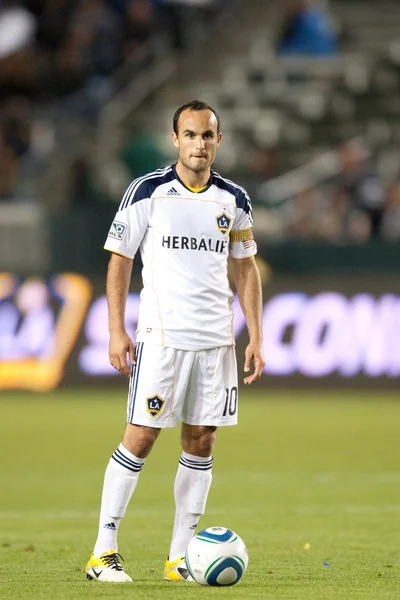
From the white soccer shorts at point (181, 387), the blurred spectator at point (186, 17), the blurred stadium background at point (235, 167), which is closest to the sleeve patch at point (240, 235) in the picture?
the white soccer shorts at point (181, 387)

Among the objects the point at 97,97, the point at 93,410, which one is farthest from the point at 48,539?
the point at 97,97

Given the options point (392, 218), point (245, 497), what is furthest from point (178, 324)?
point (392, 218)

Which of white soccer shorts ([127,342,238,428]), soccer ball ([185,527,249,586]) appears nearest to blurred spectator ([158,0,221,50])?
white soccer shorts ([127,342,238,428])

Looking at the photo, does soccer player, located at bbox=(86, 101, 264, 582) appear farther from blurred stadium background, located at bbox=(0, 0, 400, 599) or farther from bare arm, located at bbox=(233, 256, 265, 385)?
blurred stadium background, located at bbox=(0, 0, 400, 599)

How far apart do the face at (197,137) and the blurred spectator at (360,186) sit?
13572 millimetres

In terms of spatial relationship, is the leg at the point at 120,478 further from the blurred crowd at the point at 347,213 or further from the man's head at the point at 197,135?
the blurred crowd at the point at 347,213

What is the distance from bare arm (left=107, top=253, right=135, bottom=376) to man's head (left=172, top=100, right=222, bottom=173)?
0.53 metres

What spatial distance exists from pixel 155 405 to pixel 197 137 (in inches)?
47.1

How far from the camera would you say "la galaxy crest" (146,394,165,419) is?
5988 mm

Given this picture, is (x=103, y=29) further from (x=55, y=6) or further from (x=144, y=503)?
(x=144, y=503)

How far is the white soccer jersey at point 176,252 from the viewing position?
610cm

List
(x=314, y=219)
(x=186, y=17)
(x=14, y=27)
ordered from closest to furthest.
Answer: (x=314, y=219)
(x=14, y=27)
(x=186, y=17)

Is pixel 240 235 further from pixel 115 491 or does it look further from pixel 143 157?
pixel 143 157

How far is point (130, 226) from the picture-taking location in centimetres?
611
